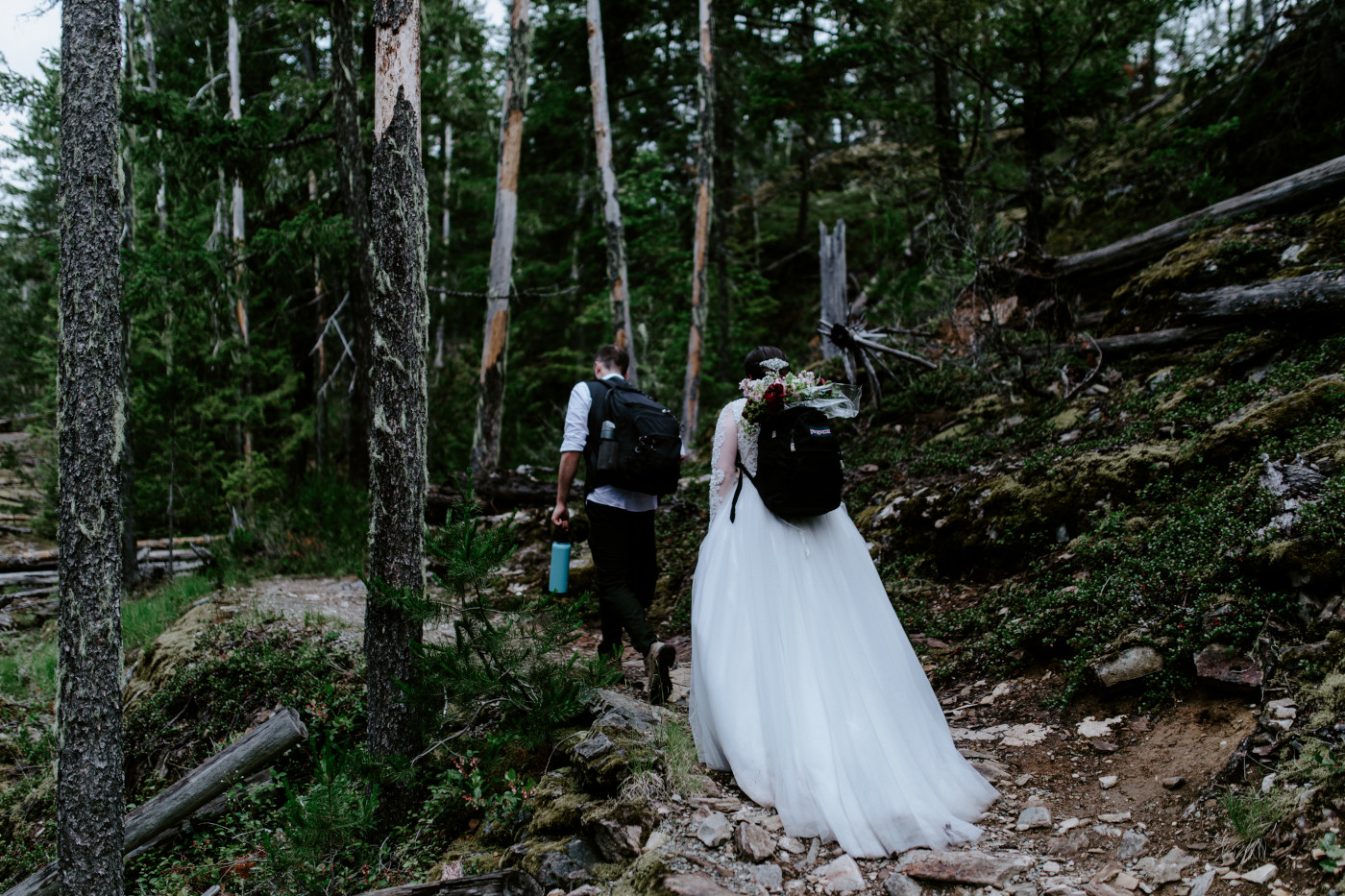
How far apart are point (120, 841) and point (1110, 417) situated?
26.8 ft

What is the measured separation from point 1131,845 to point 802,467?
2.18 meters

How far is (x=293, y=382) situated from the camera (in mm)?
14844

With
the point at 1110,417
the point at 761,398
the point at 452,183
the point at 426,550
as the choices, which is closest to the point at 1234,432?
the point at 1110,417

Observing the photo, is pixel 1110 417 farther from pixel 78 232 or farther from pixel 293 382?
pixel 293 382

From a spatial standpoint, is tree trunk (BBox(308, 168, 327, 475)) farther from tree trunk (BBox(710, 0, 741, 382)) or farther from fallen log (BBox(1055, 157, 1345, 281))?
fallen log (BBox(1055, 157, 1345, 281))

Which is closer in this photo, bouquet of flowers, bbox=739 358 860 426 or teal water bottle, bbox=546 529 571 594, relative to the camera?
bouquet of flowers, bbox=739 358 860 426

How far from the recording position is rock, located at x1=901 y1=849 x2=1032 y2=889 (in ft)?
9.92

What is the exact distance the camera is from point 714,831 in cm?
340

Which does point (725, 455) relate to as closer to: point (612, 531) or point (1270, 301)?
point (612, 531)

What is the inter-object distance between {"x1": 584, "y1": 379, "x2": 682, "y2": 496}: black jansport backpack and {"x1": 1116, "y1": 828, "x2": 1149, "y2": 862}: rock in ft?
9.43

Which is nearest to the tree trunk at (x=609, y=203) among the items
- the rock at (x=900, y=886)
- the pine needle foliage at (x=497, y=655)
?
the pine needle foliage at (x=497, y=655)

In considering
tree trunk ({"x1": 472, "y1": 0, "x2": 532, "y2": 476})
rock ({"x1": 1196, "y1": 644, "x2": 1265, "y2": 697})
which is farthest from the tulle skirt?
tree trunk ({"x1": 472, "y1": 0, "x2": 532, "y2": 476})

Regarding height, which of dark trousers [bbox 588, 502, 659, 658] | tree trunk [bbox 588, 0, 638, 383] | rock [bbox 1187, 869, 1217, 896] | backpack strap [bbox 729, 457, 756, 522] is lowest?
rock [bbox 1187, 869, 1217, 896]

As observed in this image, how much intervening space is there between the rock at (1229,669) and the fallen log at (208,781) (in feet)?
18.7
